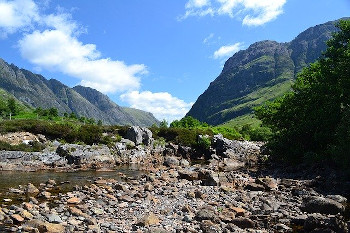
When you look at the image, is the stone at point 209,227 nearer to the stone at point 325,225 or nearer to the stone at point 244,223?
the stone at point 244,223

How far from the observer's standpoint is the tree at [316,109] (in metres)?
32.2

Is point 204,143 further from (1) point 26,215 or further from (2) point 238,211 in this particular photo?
(1) point 26,215

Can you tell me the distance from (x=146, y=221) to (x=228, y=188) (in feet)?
33.7

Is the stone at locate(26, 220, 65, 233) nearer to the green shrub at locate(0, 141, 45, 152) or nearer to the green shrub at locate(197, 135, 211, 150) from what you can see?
the green shrub at locate(0, 141, 45, 152)

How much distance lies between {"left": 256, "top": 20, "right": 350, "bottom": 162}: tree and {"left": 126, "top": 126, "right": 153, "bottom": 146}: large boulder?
24.0 m

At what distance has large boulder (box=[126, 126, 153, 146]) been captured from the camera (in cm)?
5688

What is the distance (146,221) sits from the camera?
46.1 feet

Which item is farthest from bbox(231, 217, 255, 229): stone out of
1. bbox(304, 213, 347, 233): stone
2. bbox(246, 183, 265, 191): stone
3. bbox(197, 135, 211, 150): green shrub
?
bbox(197, 135, 211, 150): green shrub

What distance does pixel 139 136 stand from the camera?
188 feet

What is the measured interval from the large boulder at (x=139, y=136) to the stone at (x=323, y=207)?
41730 millimetres

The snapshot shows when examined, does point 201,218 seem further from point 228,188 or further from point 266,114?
point 266,114

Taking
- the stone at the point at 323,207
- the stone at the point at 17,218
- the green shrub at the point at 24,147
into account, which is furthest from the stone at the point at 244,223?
the green shrub at the point at 24,147

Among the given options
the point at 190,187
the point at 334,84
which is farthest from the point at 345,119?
the point at 190,187

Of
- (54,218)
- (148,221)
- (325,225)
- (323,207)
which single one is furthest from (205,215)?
(54,218)
